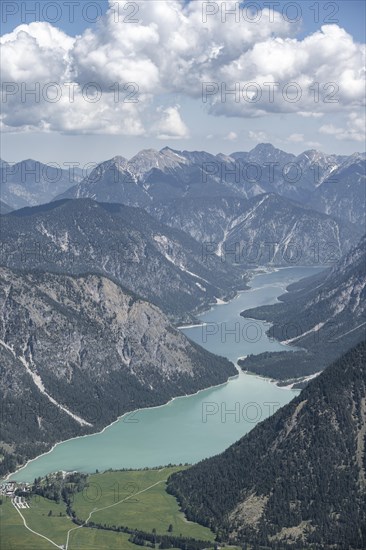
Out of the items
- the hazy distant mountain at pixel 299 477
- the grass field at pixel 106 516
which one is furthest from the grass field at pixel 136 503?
the hazy distant mountain at pixel 299 477

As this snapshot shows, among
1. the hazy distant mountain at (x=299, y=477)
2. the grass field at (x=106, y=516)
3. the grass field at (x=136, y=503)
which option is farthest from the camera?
the grass field at (x=136, y=503)

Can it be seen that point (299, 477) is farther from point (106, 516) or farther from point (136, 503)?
point (106, 516)

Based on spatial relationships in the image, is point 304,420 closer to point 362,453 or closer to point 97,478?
point 362,453

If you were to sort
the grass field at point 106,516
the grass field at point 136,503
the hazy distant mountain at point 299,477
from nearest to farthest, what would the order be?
the grass field at point 106,516
the hazy distant mountain at point 299,477
the grass field at point 136,503

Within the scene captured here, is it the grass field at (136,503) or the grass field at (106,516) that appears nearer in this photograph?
the grass field at (106,516)

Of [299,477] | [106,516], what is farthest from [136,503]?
[299,477]

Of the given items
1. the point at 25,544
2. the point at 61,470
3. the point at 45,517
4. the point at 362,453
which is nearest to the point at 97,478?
the point at 61,470

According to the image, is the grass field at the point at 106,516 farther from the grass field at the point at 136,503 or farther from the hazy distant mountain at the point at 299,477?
the hazy distant mountain at the point at 299,477
